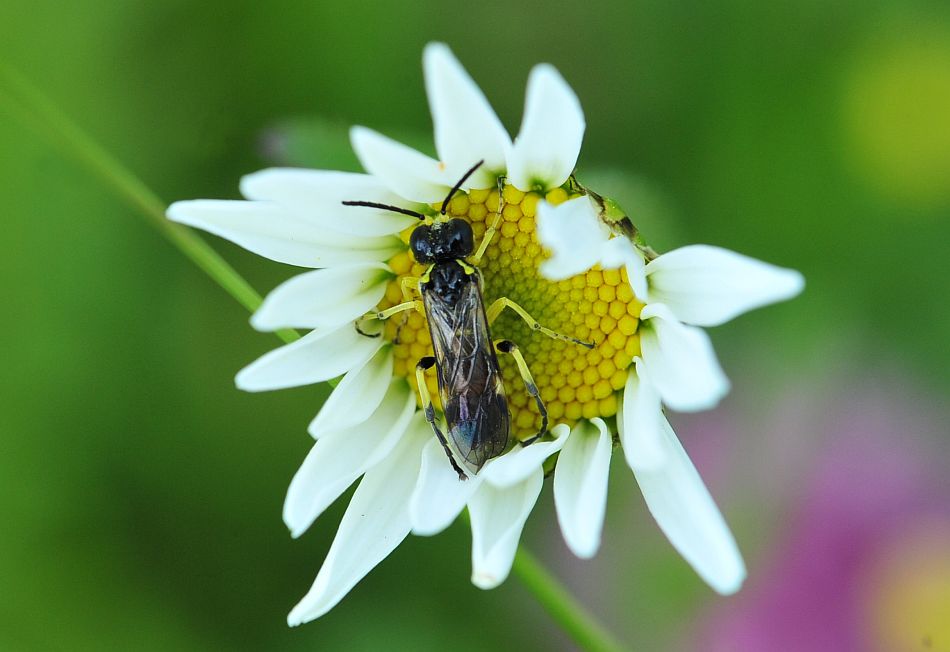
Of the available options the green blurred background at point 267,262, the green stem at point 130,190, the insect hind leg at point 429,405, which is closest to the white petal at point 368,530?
the insect hind leg at point 429,405

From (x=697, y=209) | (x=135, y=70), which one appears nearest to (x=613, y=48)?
(x=697, y=209)

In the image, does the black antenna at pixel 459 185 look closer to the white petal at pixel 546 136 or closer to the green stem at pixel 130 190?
the white petal at pixel 546 136

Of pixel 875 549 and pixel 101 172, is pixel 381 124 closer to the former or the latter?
pixel 101 172

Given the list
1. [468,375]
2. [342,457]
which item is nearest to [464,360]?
[468,375]

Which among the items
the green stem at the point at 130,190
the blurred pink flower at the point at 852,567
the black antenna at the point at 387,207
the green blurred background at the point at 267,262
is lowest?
the blurred pink flower at the point at 852,567

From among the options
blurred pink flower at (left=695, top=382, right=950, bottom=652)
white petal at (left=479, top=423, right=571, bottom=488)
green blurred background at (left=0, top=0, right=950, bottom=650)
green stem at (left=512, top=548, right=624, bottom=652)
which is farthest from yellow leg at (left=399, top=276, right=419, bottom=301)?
blurred pink flower at (left=695, top=382, right=950, bottom=652)

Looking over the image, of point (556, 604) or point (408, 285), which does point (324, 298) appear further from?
point (556, 604)

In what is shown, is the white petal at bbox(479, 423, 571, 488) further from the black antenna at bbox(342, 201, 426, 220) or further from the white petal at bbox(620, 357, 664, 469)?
the black antenna at bbox(342, 201, 426, 220)
